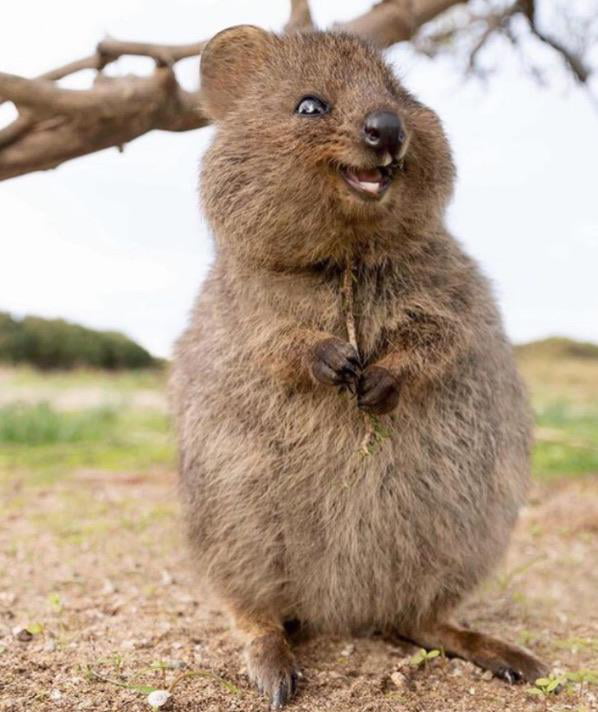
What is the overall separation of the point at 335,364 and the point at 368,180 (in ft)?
2.07

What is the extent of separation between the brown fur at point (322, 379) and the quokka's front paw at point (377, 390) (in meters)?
0.01

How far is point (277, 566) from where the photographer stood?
380cm

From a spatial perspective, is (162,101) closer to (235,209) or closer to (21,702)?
(235,209)

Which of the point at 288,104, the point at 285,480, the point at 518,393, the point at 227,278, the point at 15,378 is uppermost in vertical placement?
the point at 288,104

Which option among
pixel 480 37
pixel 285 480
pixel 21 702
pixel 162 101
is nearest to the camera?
pixel 21 702

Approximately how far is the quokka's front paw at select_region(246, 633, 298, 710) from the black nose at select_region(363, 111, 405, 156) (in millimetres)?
1920

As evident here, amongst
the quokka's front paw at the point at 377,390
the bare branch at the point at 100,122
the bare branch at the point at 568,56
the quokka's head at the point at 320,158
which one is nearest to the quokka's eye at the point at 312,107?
the quokka's head at the point at 320,158

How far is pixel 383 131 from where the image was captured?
2996 millimetres

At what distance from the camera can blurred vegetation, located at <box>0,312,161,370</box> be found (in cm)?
1631

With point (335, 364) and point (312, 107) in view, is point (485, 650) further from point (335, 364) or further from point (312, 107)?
point (312, 107)

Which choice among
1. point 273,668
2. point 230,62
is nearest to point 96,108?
point 230,62

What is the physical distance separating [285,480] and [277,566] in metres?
0.41

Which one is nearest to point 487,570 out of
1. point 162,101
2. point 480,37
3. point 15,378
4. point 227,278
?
point 227,278

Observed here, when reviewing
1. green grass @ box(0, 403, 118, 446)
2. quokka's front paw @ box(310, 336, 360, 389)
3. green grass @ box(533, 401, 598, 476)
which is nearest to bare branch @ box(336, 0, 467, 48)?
quokka's front paw @ box(310, 336, 360, 389)
